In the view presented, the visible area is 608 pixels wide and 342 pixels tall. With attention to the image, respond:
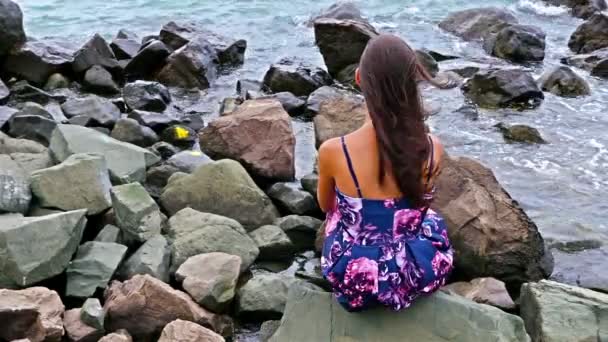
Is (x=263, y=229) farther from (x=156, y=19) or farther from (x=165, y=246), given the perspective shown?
(x=156, y=19)

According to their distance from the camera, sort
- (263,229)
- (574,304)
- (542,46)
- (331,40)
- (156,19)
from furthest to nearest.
Answer: (156,19) → (542,46) → (331,40) → (263,229) → (574,304)

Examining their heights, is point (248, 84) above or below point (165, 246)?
below

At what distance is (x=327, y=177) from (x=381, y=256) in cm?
52

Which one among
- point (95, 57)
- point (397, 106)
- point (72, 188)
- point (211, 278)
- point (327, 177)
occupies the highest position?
point (397, 106)

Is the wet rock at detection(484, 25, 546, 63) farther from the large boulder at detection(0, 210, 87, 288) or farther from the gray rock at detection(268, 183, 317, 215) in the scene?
the large boulder at detection(0, 210, 87, 288)

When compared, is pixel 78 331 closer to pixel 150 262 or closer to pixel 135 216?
pixel 150 262

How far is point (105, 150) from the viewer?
7645 mm

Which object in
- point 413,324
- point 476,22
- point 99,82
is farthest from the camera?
point 476,22

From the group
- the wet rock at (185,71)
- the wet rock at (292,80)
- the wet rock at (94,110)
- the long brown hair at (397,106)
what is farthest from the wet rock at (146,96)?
the long brown hair at (397,106)

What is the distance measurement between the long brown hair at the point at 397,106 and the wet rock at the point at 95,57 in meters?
8.71

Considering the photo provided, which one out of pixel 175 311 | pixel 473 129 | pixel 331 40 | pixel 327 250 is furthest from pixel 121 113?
pixel 327 250

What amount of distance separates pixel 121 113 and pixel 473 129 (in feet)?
15.0

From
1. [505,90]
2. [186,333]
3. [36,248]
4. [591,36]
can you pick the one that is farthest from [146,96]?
[591,36]

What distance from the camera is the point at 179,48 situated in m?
12.9
